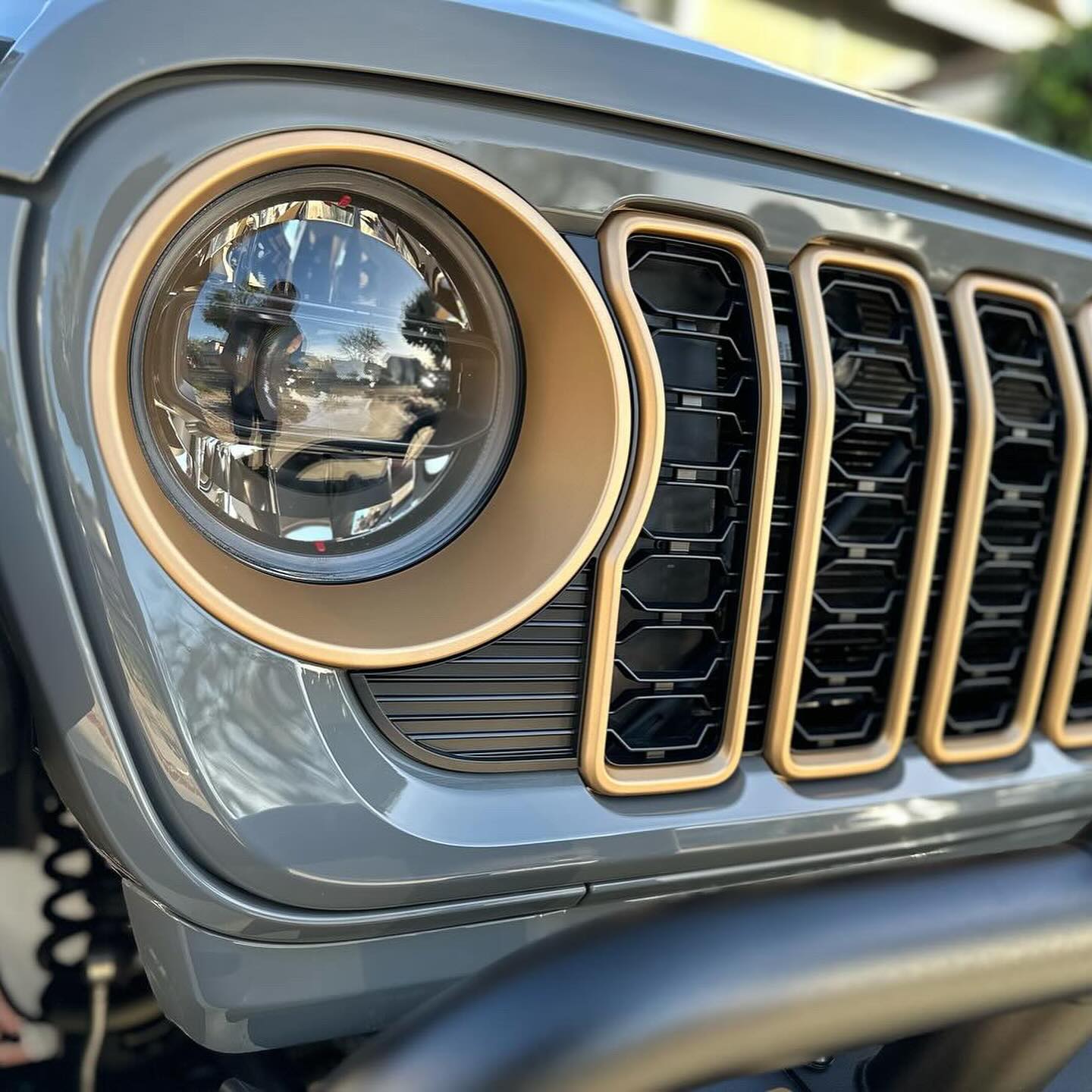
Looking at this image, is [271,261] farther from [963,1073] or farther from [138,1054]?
[963,1073]

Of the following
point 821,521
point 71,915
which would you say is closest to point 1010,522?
point 821,521

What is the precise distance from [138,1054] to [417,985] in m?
0.30

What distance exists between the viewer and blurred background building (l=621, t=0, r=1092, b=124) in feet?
32.1

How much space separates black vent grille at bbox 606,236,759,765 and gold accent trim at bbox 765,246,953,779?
0.18 feet

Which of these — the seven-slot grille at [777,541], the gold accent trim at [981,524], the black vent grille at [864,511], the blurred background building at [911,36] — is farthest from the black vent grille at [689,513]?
the blurred background building at [911,36]

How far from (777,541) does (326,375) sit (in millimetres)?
443

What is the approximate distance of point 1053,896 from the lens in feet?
2.19

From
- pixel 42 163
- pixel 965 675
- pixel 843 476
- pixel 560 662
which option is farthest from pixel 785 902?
pixel 42 163

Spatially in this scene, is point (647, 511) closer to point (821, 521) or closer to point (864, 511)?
point (821, 521)

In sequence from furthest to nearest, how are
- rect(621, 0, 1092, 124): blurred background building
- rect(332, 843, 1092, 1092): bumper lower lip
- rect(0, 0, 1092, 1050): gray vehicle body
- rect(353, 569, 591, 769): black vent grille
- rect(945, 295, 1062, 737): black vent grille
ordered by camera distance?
rect(621, 0, 1092, 124): blurred background building → rect(945, 295, 1062, 737): black vent grille → rect(353, 569, 591, 769): black vent grille → rect(0, 0, 1092, 1050): gray vehicle body → rect(332, 843, 1092, 1092): bumper lower lip

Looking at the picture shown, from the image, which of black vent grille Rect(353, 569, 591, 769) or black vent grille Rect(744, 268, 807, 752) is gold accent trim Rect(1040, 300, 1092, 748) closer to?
black vent grille Rect(744, 268, 807, 752)

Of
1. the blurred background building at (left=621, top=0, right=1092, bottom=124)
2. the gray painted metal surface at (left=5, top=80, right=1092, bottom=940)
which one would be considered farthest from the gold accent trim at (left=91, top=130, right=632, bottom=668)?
the blurred background building at (left=621, top=0, right=1092, bottom=124)

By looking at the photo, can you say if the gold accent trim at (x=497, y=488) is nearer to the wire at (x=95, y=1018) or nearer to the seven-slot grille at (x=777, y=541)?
the seven-slot grille at (x=777, y=541)

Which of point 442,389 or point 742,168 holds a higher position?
point 742,168
